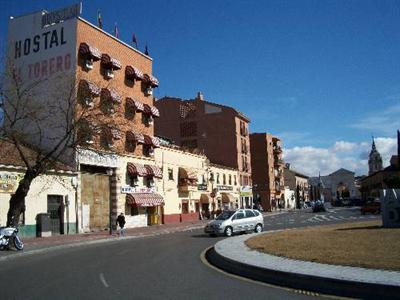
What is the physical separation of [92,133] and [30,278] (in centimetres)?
1839

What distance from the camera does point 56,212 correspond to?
4031cm

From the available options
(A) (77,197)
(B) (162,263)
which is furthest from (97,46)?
(B) (162,263)

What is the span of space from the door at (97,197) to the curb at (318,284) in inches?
1177

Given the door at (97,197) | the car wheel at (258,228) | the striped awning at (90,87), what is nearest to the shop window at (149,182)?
the door at (97,197)

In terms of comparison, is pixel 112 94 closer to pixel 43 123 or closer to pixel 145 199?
pixel 43 123

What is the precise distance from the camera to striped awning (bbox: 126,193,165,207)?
49812 mm

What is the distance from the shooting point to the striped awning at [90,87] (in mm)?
42641

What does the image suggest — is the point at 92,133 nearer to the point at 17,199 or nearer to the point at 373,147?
the point at 17,199

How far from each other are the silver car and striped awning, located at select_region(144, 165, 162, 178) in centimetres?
1909

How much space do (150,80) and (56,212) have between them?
20.5 meters

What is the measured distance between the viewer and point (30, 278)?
48.5 feet

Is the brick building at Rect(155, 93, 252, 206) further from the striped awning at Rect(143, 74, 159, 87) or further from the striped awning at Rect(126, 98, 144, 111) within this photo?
the striped awning at Rect(126, 98, 144, 111)

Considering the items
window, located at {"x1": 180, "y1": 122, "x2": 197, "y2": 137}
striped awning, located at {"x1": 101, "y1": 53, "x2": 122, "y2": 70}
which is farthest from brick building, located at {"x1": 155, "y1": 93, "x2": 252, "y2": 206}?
striped awning, located at {"x1": 101, "y1": 53, "x2": 122, "y2": 70}

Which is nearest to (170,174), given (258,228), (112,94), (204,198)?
(204,198)
